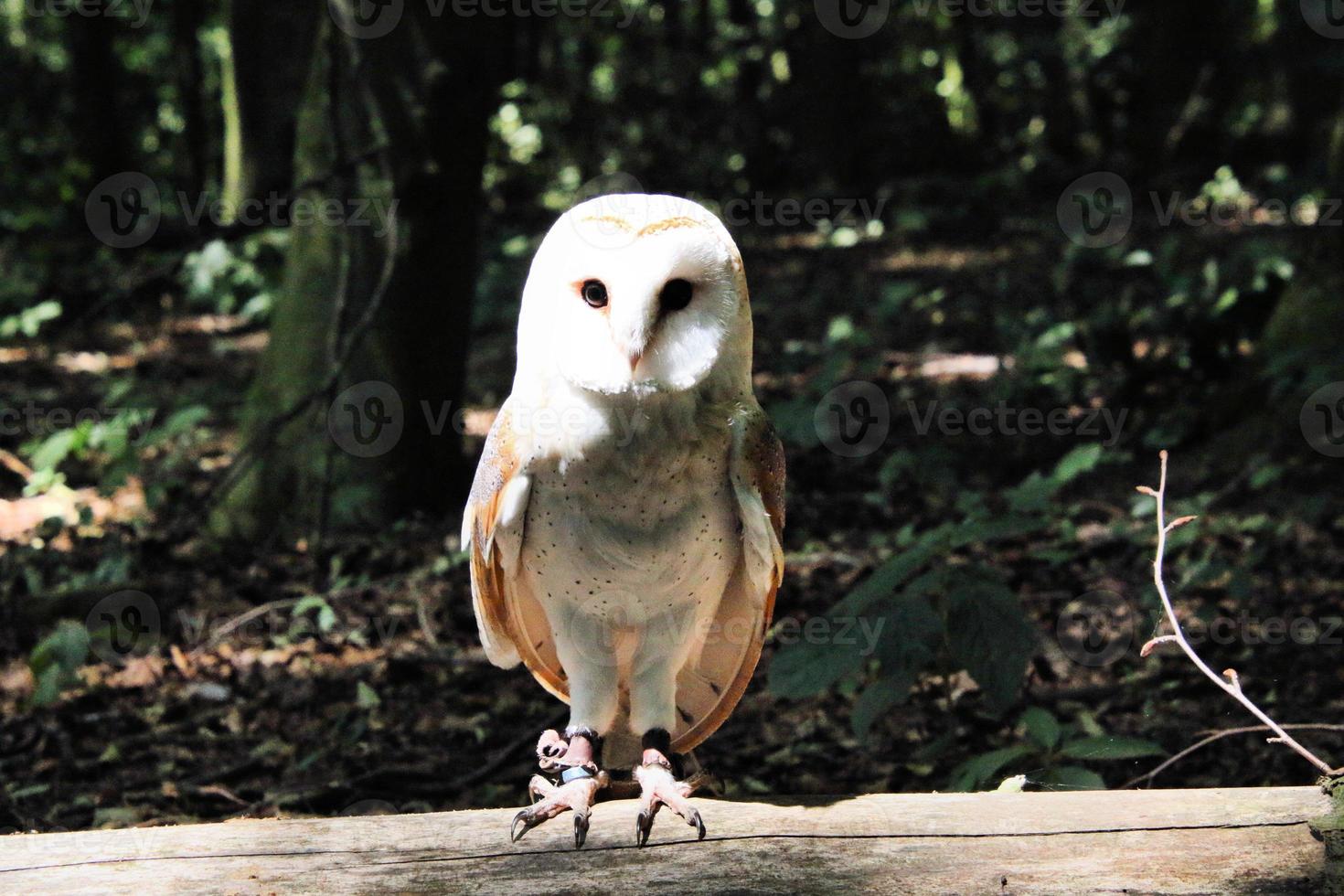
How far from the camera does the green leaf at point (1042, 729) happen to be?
3020 millimetres

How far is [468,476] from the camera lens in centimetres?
595

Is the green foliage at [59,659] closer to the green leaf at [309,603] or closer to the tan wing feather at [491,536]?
the green leaf at [309,603]

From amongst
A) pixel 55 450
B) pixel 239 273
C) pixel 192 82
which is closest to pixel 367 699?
pixel 55 450

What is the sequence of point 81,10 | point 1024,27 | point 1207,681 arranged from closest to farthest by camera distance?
1. point 1207,681
2. point 81,10
3. point 1024,27

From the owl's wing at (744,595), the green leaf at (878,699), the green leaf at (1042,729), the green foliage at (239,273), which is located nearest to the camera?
the owl's wing at (744,595)

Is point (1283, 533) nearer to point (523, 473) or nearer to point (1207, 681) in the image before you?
point (1207, 681)

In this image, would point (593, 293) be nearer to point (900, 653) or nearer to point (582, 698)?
point (582, 698)

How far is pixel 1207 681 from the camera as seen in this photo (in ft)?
13.6

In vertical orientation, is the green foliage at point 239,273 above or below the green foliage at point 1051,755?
above

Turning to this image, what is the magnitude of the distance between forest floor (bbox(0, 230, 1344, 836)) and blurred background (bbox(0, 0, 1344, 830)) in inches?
0.7

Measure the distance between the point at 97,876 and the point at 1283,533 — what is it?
4579 mm

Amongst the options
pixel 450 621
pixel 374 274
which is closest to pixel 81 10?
pixel 374 274

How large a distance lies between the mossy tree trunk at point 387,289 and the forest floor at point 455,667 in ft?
0.76

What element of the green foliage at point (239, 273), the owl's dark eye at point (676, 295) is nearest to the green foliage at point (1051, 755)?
the owl's dark eye at point (676, 295)
